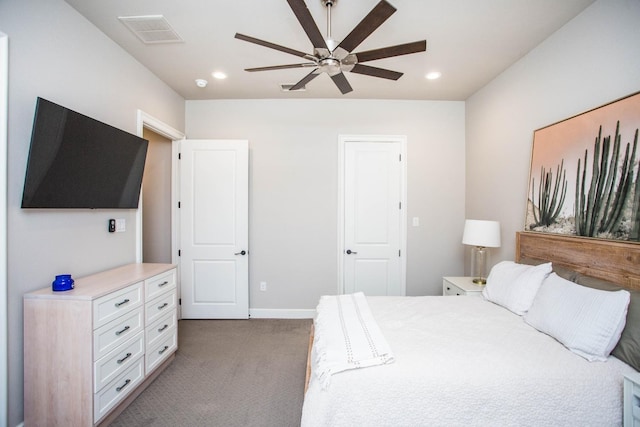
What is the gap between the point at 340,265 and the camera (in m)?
3.40

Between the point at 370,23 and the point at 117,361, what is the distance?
2555 mm

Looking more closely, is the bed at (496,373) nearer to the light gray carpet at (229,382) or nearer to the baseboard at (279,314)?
the light gray carpet at (229,382)

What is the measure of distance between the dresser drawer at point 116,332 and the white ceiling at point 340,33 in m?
2.17

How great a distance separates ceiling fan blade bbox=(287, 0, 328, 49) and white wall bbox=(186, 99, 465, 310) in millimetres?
1886

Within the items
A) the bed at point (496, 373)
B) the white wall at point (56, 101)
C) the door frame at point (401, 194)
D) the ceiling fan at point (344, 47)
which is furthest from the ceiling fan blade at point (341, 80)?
the white wall at point (56, 101)

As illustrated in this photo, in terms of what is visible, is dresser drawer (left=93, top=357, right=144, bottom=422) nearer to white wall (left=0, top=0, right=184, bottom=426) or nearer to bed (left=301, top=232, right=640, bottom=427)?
white wall (left=0, top=0, right=184, bottom=426)

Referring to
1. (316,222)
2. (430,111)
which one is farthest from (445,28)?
(316,222)

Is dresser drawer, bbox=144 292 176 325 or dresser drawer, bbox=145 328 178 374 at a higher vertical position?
dresser drawer, bbox=144 292 176 325

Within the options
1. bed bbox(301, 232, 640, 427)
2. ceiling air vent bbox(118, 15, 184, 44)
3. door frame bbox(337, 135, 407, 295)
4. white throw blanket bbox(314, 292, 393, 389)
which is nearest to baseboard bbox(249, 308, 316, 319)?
door frame bbox(337, 135, 407, 295)

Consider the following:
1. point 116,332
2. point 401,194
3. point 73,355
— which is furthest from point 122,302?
point 401,194

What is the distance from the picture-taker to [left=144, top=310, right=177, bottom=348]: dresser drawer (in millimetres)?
2023

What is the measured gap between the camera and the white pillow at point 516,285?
181cm

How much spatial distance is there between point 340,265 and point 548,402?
236 cm

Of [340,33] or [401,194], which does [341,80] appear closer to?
[340,33]
